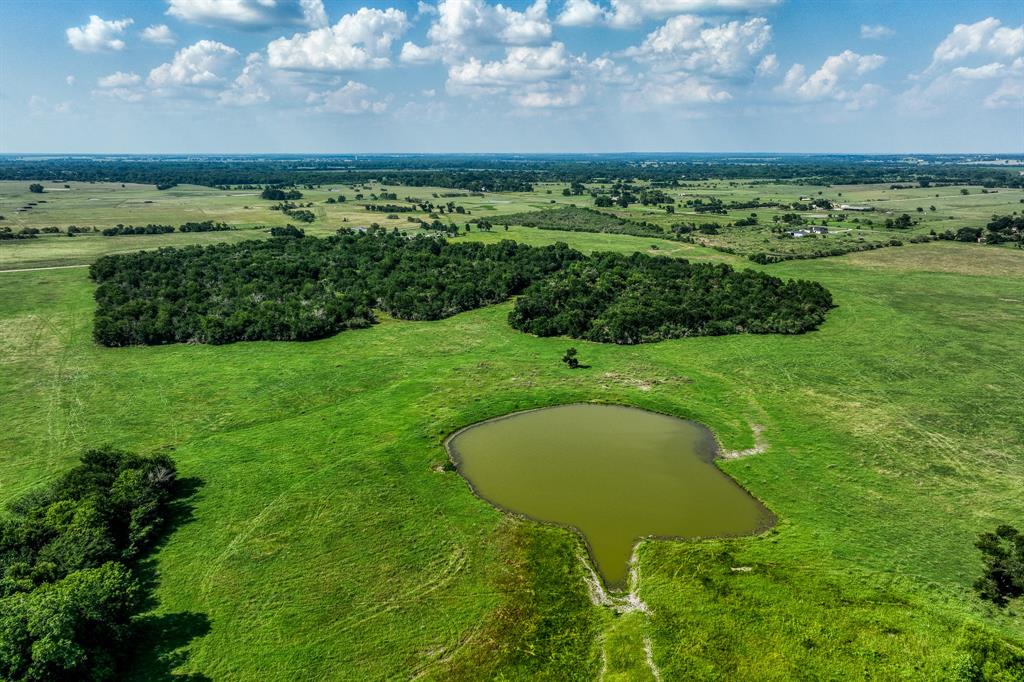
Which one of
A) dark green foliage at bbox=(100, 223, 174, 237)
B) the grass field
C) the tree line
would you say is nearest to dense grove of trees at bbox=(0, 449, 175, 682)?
the grass field

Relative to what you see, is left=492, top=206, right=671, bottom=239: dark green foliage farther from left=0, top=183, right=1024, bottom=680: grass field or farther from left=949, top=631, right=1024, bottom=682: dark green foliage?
left=949, top=631, right=1024, bottom=682: dark green foliage

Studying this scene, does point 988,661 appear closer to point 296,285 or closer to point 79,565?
point 79,565

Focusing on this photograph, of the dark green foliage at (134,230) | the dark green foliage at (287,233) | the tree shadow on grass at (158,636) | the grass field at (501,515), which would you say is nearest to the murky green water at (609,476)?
the grass field at (501,515)

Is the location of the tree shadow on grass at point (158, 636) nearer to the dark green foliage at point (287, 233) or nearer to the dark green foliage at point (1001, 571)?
the dark green foliage at point (1001, 571)

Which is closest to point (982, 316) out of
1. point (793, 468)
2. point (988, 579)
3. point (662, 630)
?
point (793, 468)

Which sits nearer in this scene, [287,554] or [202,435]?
[287,554]

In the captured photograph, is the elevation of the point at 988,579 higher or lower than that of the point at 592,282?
lower

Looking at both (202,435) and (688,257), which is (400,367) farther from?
(688,257)
